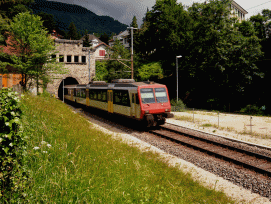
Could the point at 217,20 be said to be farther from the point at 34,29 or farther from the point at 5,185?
the point at 5,185

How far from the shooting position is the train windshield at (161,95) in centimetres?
1505

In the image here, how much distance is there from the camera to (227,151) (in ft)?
33.3

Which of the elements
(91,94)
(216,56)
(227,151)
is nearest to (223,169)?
(227,151)

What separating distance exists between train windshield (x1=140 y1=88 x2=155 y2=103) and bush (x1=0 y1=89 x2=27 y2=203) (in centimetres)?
1141

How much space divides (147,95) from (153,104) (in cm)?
71

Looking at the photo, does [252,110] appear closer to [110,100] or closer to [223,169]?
[110,100]

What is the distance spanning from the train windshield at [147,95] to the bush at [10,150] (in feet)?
37.4

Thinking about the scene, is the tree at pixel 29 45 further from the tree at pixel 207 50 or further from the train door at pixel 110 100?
the tree at pixel 207 50

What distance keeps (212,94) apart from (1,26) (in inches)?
1035

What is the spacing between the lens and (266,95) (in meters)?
27.8

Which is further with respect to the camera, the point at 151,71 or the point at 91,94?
the point at 151,71

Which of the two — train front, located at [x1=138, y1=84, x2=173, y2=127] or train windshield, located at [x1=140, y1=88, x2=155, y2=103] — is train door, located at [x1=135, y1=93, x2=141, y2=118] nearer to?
train front, located at [x1=138, y1=84, x2=173, y2=127]

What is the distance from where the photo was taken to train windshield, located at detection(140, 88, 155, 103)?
14461mm

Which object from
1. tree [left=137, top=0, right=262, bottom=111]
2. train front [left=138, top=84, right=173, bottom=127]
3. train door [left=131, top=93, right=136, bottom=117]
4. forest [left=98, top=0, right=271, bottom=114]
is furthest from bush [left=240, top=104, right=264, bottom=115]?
train door [left=131, top=93, right=136, bottom=117]
